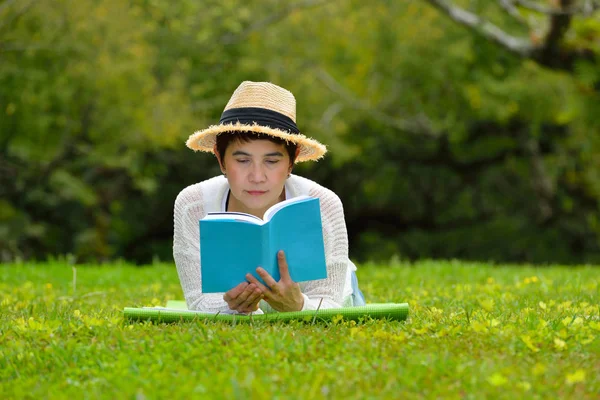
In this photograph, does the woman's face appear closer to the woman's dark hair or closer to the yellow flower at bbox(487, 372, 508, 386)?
the woman's dark hair

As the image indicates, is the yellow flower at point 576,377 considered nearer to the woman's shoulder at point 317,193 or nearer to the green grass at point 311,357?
the green grass at point 311,357

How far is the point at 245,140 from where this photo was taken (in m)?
5.53

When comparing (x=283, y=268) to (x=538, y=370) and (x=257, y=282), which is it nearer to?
(x=257, y=282)

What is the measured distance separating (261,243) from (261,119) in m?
0.94

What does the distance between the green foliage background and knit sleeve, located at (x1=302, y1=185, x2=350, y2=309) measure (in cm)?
984

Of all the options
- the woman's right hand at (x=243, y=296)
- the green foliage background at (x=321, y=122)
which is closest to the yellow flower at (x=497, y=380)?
the woman's right hand at (x=243, y=296)

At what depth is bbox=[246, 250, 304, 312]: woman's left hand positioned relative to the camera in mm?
5031

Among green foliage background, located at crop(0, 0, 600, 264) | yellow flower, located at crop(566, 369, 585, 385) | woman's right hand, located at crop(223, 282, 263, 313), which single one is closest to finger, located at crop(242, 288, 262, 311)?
woman's right hand, located at crop(223, 282, 263, 313)

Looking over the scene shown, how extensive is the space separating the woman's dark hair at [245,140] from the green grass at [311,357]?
1183 mm

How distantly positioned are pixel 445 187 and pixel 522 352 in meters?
23.6

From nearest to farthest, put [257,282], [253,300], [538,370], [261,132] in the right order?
[538,370]
[257,282]
[253,300]
[261,132]

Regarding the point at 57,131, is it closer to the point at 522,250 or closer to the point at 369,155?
the point at 369,155

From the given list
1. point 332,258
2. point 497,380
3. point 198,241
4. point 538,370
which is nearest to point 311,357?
point 497,380

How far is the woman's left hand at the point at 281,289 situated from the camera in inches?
198
